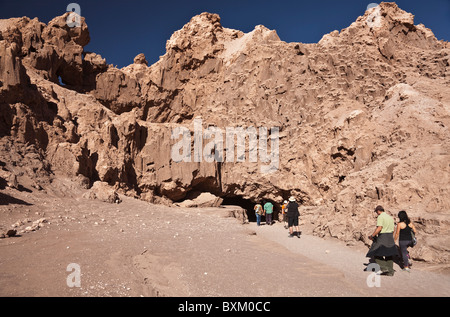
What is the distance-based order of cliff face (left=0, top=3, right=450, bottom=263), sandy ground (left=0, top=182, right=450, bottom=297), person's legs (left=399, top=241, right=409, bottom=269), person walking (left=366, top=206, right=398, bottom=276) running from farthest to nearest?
cliff face (left=0, top=3, right=450, bottom=263) < person's legs (left=399, top=241, right=409, bottom=269) < person walking (left=366, top=206, right=398, bottom=276) < sandy ground (left=0, top=182, right=450, bottom=297)

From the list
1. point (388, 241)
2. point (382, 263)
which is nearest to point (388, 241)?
point (388, 241)

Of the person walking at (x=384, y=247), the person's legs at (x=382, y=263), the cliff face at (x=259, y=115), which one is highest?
the cliff face at (x=259, y=115)

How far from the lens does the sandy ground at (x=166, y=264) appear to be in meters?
4.68

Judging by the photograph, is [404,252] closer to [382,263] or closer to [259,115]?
[382,263]

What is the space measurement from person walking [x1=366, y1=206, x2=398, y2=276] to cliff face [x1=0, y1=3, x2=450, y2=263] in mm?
1775

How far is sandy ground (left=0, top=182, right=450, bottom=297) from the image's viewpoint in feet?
15.4

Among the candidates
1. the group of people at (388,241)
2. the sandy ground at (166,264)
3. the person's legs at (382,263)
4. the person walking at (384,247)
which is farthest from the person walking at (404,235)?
the person's legs at (382,263)

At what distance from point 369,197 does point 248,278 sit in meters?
7.80

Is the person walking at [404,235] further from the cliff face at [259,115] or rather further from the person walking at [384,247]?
the cliff face at [259,115]

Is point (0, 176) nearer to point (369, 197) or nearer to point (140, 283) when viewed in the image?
point (140, 283)

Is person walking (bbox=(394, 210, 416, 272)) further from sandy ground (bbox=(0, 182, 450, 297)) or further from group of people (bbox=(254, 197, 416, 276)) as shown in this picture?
sandy ground (bbox=(0, 182, 450, 297))

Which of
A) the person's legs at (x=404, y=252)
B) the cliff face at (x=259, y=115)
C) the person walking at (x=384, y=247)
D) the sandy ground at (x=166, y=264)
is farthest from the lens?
the cliff face at (x=259, y=115)

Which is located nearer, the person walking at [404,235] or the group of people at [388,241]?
the group of people at [388,241]

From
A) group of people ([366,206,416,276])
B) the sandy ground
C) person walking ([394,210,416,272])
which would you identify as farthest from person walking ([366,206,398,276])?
person walking ([394,210,416,272])
